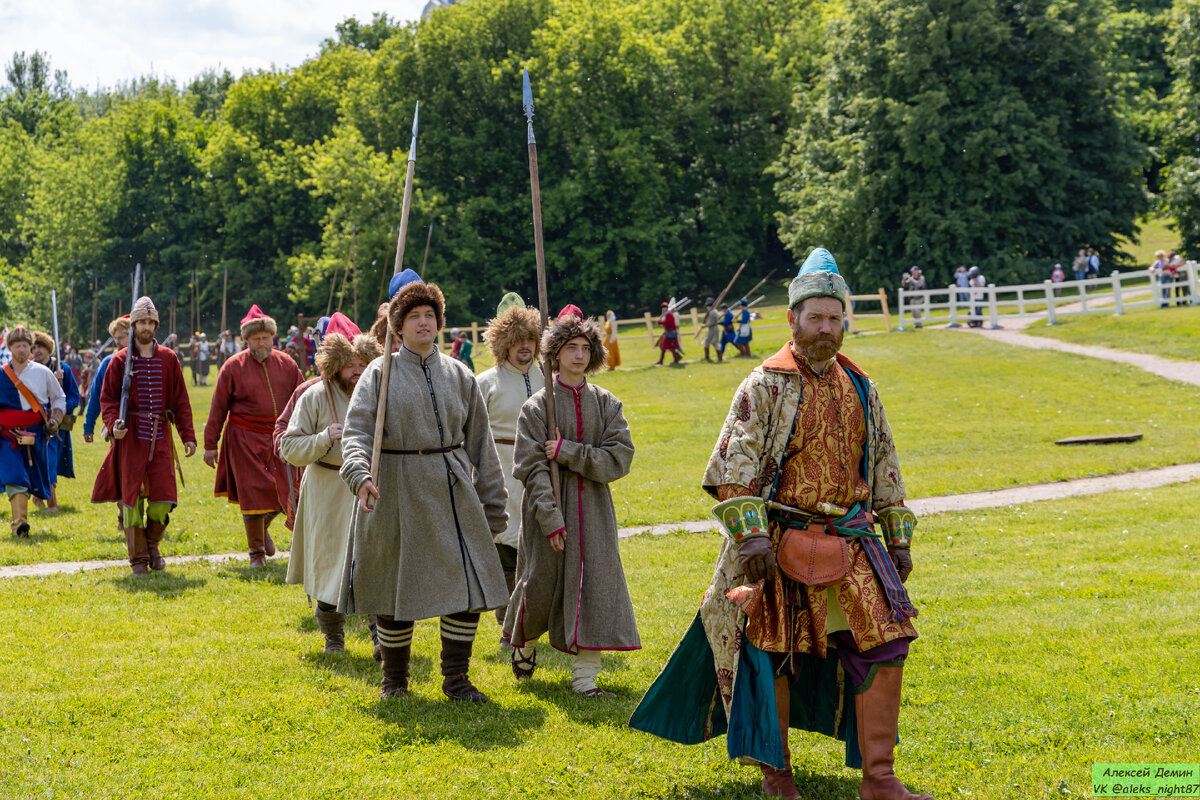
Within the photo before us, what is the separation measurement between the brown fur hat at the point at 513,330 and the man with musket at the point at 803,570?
8.76 feet

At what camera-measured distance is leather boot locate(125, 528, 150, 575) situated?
31.4ft

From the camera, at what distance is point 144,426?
9594 millimetres

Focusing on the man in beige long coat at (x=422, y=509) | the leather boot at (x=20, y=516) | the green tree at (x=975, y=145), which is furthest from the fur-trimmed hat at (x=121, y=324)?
the green tree at (x=975, y=145)

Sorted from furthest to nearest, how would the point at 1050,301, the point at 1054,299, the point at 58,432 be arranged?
1. the point at 1054,299
2. the point at 1050,301
3. the point at 58,432

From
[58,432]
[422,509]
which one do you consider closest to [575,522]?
[422,509]

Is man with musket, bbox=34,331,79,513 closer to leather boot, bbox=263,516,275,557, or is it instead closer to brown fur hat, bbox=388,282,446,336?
leather boot, bbox=263,516,275,557

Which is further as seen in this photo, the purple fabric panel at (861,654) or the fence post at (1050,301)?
the fence post at (1050,301)

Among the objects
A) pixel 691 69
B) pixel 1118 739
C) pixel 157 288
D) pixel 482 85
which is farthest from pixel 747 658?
pixel 157 288

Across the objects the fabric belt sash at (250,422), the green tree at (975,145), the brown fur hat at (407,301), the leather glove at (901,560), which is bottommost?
the leather glove at (901,560)

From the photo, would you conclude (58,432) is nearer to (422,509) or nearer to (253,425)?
(253,425)

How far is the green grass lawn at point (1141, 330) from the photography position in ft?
79.5

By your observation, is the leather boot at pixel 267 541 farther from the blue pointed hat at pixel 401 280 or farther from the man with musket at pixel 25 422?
the blue pointed hat at pixel 401 280

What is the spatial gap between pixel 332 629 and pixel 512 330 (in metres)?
2.02

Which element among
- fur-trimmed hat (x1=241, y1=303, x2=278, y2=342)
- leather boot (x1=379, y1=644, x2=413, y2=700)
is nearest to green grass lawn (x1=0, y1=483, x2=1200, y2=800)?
leather boot (x1=379, y1=644, x2=413, y2=700)
